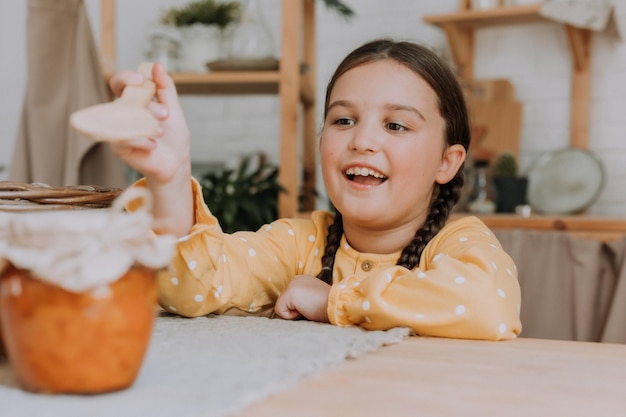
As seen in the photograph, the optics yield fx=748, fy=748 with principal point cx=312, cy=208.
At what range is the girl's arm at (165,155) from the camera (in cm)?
74

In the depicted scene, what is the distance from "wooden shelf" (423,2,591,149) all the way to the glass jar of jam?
222 cm

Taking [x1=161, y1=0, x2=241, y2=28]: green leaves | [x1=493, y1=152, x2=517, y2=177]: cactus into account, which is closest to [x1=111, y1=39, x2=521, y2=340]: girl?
[x1=493, y1=152, x2=517, y2=177]: cactus

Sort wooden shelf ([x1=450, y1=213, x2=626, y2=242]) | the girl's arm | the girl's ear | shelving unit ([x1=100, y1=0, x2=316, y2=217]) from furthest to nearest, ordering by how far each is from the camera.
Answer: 1. shelving unit ([x1=100, y1=0, x2=316, y2=217])
2. wooden shelf ([x1=450, y1=213, x2=626, y2=242])
3. the girl's ear
4. the girl's arm

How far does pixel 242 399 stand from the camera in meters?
0.49

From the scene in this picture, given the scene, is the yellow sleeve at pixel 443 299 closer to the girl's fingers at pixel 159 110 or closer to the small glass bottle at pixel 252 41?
the girl's fingers at pixel 159 110

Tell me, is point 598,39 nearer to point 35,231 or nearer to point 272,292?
point 272,292

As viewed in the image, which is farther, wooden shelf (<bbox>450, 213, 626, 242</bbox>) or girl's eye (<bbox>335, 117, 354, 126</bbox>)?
wooden shelf (<bbox>450, 213, 626, 242</bbox>)

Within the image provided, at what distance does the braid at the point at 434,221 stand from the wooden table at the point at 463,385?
1.32 feet

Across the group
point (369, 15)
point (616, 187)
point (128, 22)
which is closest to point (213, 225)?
point (616, 187)

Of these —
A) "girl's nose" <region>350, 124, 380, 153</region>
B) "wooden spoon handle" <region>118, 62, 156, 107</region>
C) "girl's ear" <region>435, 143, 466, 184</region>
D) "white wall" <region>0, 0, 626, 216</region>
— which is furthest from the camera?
→ "white wall" <region>0, 0, 626, 216</region>

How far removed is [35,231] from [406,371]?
0.31 metres

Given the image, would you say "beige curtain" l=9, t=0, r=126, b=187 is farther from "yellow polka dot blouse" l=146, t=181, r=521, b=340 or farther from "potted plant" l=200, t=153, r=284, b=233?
"yellow polka dot blouse" l=146, t=181, r=521, b=340

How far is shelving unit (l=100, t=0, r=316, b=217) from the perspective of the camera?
2373 mm

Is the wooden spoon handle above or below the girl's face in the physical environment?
above
